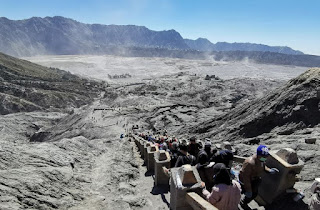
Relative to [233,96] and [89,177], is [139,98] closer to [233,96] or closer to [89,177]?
[233,96]

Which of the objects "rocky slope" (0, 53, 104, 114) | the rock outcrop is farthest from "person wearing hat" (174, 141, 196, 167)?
"rocky slope" (0, 53, 104, 114)

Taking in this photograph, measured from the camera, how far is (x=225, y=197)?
16.3 feet

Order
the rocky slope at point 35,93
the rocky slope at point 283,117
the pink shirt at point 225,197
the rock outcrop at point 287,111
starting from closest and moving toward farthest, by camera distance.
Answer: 1. the pink shirt at point 225,197
2. the rocky slope at point 283,117
3. the rock outcrop at point 287,111
4. the rocky slope at point 35,93

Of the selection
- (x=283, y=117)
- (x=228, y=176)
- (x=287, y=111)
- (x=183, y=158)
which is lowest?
(x=283, y=117)

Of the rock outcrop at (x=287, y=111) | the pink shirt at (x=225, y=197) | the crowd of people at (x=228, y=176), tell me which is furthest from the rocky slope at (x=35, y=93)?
the pink shirt at (x=225, y=197)

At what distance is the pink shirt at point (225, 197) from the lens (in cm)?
497

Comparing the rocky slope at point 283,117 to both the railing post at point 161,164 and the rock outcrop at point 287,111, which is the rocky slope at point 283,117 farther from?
the railing post at point 161,164

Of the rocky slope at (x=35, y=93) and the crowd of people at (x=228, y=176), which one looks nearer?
the crowd of people at (x=228, y=176)

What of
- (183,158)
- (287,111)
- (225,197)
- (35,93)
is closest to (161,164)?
(183,158)

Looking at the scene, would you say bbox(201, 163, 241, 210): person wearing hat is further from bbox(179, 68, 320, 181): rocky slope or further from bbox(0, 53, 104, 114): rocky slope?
bbox(0, 53, 104, 114): rocky slope

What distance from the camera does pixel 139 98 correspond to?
5575 cm

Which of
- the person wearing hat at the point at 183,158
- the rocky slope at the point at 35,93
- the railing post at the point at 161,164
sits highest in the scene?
the person wearing hat at the point at 183,158

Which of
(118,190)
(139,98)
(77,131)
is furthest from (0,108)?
(118,190)

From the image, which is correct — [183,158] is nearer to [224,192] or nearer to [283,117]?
[224,192]
